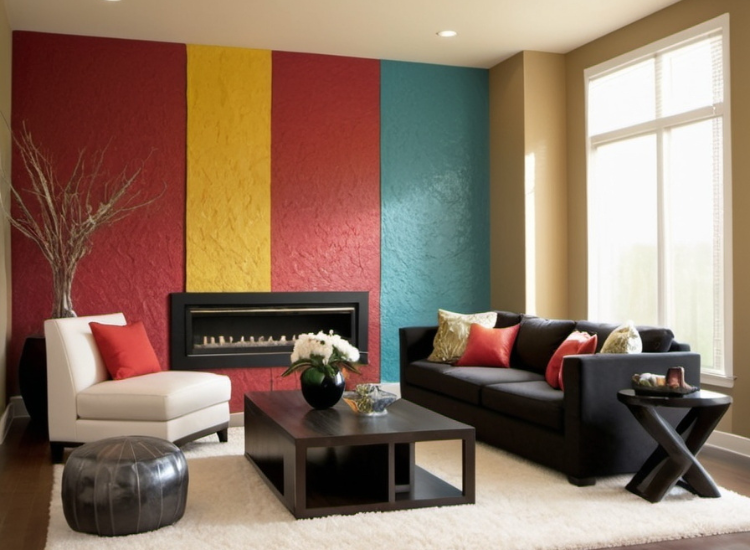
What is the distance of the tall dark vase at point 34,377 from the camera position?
5.71 metres

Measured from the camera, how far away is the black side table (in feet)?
12.8

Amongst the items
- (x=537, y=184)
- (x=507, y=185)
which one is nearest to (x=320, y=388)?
(x=537, y=184)

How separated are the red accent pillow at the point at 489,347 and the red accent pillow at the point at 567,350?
718 millimetres

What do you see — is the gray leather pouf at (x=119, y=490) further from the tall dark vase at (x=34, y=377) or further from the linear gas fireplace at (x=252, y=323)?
the linear gas fireplace at (x=252, y=323)

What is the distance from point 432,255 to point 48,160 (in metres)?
3.13

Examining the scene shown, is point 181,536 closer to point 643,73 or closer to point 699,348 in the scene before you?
point 699,348

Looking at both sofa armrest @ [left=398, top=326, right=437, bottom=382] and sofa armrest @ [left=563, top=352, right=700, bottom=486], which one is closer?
sofa armrest @ [left=563, top=352, right=700, bottom=486]

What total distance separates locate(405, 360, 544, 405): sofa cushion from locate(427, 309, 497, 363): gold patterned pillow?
3.1 inches

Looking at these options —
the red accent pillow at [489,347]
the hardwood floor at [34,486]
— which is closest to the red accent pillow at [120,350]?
the hardwood floor at [34,486]

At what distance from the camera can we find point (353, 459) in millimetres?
4238

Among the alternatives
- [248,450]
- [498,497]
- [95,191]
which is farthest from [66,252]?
[498,497]

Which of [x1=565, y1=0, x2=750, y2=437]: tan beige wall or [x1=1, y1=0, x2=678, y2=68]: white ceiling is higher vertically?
[x1=1, y1=0, x2=678, y2=68]: white ceiling

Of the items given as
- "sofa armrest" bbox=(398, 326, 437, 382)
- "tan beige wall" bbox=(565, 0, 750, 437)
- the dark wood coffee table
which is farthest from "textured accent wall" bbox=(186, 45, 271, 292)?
"tan beige wall" bbox=(565, 0, 750, 437)

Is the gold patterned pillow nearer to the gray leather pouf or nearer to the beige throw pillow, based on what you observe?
the beige throw pillow
